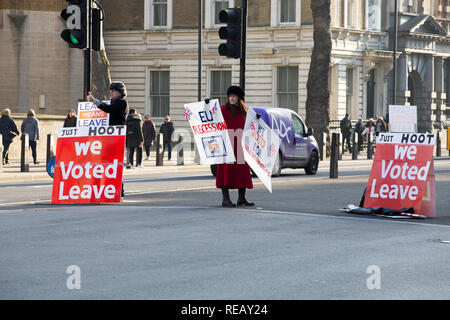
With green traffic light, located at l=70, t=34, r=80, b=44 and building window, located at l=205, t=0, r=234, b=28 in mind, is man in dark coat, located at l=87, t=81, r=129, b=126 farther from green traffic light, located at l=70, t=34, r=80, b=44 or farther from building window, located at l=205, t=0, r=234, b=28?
building window, located at l=205, t=0, r=234, b=28

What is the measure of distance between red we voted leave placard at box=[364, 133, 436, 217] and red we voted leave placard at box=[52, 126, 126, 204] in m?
3.63

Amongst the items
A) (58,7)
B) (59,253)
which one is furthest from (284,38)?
(59,253)

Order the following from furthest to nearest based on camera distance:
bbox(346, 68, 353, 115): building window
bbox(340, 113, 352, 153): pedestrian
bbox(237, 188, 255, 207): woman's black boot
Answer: bbox(346, 68, 353, 115): building window
bbox(340, 113, 352, 153): pedestrian
bbox(237, 188, 255, 207): woman's black boot

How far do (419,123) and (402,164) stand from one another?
46.3 meters

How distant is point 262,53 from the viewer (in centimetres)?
5050

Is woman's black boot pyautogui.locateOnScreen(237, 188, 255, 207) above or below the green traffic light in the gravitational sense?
below

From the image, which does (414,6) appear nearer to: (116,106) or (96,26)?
(96,26)

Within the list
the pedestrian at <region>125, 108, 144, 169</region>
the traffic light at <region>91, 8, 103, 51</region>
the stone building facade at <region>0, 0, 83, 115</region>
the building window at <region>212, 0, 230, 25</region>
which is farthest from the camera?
the building window at <region>212, 0, 230, 25</region>

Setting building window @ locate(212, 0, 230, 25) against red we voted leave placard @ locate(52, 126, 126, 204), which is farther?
building window @ locate(212, 0, 230, 25)

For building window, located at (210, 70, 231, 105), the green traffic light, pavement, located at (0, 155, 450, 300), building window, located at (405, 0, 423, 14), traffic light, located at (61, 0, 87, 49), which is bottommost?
pavement, located at (0, 155, 450, 300)

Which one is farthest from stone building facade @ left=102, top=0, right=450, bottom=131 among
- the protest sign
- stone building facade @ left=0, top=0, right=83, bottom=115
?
the protest sign

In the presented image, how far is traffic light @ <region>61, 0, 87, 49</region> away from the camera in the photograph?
19.9 m

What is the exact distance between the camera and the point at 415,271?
9.59 metres

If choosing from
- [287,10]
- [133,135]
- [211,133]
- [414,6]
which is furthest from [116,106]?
[414,6]
